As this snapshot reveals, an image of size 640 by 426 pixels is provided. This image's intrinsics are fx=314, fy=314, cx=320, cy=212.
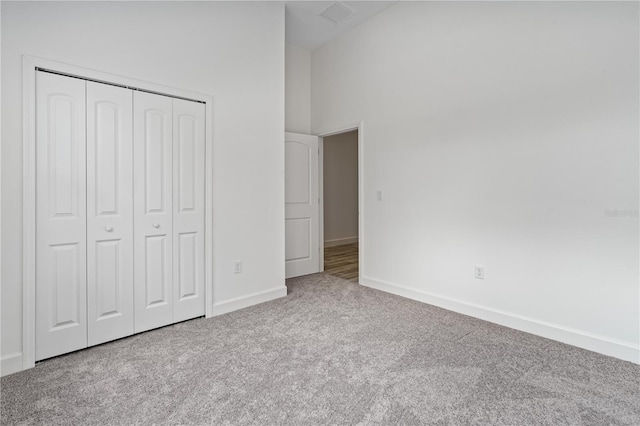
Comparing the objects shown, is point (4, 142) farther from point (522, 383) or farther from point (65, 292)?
point (522, 383)

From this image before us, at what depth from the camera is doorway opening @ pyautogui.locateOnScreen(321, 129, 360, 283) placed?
268 inches

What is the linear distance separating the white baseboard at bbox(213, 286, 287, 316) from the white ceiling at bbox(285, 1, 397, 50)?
3147 mm

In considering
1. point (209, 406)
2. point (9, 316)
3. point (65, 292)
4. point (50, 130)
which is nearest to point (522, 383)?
point (209, 406)

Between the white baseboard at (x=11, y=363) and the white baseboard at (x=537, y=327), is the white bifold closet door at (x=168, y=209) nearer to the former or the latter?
the white baseboard at (x=11, y=363)

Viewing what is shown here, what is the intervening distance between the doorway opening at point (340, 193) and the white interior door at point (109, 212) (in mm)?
4263

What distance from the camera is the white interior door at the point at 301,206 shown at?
4.25 meters

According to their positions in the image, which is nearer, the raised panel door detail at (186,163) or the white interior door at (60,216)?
the white interior door at (60,216)

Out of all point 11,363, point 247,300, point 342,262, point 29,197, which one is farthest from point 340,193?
point 11,363

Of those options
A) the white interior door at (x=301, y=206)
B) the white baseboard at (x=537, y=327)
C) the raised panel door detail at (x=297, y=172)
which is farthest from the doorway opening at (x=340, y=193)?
the white baseboard at (x=537, y=327)

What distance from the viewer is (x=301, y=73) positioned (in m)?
4.52

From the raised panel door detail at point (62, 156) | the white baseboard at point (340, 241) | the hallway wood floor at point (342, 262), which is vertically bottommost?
the hallway wood floor at point (342, 262)

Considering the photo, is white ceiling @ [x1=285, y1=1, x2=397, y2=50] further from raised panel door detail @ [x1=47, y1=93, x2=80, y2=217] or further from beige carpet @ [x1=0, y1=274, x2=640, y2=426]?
beige carpet @ [x1=0, y1=274, x2=640, y2=426]

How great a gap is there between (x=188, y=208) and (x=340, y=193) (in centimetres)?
466

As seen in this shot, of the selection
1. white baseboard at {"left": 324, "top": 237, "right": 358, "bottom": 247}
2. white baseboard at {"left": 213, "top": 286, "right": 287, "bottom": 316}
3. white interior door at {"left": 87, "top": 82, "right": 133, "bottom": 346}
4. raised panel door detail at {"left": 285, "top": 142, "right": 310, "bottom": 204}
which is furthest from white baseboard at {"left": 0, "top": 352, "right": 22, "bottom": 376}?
white baseboard at {"left": 324, "top": 237, "right": 358, "bottom": 247}
